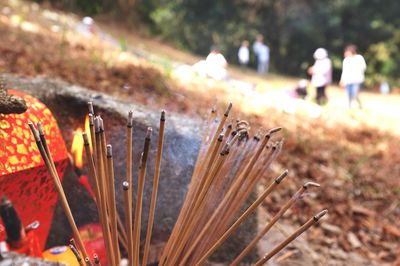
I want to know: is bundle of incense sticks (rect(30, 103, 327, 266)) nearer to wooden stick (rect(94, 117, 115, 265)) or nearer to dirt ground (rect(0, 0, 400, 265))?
wooden stick (rect(94, 117, 115, 265))

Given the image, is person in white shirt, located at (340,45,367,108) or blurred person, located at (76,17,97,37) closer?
blurred person, located at (76,17,97,37)

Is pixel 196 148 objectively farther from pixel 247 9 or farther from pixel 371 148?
pixel 247 9

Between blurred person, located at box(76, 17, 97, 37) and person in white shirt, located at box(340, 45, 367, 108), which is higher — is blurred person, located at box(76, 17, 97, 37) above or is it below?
above

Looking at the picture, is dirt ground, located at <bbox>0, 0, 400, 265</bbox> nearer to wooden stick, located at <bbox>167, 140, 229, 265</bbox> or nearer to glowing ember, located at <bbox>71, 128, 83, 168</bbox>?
glowing ember, located at <bbox>71, 128, 83, 168</bbox>

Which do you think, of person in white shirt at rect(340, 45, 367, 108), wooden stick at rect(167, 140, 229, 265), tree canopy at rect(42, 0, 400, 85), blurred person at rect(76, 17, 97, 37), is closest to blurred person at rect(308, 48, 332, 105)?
person in white shirt at rect(340, 45, 367, 108)

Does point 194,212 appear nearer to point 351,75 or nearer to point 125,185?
point 125,185

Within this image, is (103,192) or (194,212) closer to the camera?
(103,192)

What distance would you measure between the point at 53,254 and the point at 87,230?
1.20 ft

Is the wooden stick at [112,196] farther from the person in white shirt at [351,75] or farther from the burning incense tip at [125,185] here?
the person in white shirt at [351,75]

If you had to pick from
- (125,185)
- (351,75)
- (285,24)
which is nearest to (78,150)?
(125,185)

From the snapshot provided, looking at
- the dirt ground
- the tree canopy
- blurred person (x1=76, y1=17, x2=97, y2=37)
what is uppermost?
the tree canopy

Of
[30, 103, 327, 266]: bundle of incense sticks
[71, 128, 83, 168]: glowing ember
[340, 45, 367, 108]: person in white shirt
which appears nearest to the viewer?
[30, 103, 327, 266]: bundle of incense sticks

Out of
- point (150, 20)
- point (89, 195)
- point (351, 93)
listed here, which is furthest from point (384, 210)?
point (150, 20)

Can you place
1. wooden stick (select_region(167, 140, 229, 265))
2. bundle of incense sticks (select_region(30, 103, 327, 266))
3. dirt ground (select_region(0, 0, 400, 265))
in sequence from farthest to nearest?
dirt ground (select_region(0, 0, 400, 265)) < wooden stick (select_region(167, 140, 229, 265)) < bundle of incense sticks (select_region(30, 103, 327, 266))
